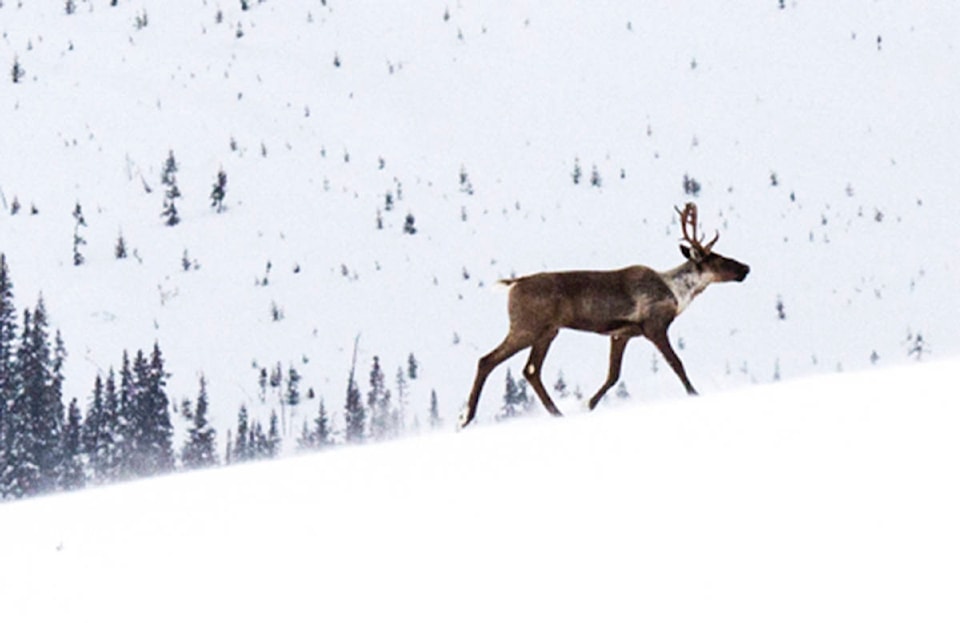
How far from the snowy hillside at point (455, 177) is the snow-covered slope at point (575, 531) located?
13.9m

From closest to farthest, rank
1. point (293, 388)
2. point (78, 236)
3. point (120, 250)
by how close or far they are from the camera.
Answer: point (293, 388)
point (120, 250)
point (78, 236)

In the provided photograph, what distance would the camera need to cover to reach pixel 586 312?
28.0 feet

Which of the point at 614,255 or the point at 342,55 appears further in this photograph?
the point at 342,55

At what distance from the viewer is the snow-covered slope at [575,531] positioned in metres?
3.58

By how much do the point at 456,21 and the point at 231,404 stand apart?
13577 mm

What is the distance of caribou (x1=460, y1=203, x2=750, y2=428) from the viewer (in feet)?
27.8

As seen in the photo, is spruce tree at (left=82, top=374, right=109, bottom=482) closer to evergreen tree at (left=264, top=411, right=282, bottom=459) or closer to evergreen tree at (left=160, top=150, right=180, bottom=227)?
evergreen tree at (left=264, top=411, right=282, bottom=459)

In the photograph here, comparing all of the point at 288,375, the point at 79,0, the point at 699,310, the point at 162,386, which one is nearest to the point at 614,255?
the point at 699,310

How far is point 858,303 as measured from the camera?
21734 mm

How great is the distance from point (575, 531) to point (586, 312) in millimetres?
4412

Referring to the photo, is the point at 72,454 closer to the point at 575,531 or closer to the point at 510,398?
the point at 510,398

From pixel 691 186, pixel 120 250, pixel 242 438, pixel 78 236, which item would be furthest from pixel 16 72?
pixel 242 438

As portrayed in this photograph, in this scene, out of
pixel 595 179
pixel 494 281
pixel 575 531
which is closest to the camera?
pixel 575 531

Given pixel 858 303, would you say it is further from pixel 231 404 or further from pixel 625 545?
pixel 625 545
